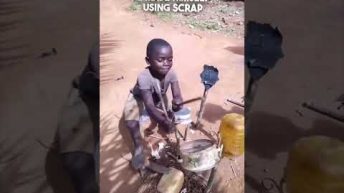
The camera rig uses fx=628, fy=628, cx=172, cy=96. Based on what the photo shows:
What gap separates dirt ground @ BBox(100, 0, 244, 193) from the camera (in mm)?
2584

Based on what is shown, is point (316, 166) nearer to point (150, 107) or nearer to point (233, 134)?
point (233, 134)

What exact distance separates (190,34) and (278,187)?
735 millimetres

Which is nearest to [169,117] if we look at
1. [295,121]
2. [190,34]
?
[190,34]

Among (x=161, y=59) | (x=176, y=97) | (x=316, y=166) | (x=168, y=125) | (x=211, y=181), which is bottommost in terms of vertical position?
(x=211, y=181)

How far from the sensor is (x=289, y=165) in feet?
8.54

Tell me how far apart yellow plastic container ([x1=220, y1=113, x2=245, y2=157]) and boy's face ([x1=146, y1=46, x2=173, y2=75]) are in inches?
12.7

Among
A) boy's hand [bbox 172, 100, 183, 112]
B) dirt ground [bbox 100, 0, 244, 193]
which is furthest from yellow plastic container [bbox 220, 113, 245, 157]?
boy's hand [bbox 172, 100, 183, 112]

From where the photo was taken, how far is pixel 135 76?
2.60 metres

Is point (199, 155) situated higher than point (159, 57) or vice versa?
point (159, 57)

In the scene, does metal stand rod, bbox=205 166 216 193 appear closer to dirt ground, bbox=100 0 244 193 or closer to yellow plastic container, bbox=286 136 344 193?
dirt ground, bbox=100 0 244 193

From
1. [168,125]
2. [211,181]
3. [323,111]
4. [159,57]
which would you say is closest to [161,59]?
[159,57]

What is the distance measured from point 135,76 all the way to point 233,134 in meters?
0.47

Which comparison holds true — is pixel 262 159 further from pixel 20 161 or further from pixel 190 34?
pixel 20 161

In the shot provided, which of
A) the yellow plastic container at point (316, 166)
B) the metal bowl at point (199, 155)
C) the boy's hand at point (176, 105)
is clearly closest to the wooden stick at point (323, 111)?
the yellow plastic container at point (316, 166)
